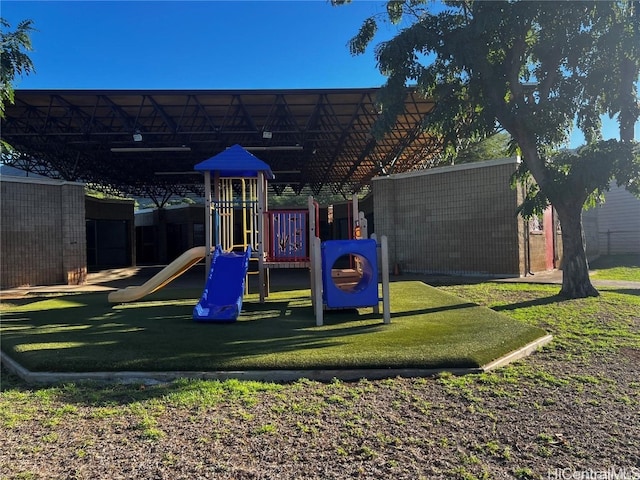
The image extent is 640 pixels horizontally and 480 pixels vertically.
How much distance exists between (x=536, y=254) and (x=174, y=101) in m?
13.8

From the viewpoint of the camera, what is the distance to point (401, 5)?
10148mm

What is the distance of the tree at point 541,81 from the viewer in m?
8.75

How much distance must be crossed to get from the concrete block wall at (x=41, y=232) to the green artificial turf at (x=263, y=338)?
20.8ft

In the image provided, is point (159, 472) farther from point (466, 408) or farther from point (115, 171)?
point (115, 171)

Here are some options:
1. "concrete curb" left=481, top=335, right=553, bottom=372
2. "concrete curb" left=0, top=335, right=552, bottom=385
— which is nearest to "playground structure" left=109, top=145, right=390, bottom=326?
"concrete curb" left=481, top=335, right=553, bottom=372

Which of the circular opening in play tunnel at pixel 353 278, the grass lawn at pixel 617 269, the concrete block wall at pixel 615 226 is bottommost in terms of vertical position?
the grass lawn at pixel 617 269

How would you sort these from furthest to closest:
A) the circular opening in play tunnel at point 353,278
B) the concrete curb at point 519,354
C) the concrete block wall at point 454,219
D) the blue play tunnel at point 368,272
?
1. the concrete block wall at point 454,219
2. the circular opening in play tunnel at point 353,278
3. the blue play tunnel at point 368,272
4. the concrete curb at point 519,354

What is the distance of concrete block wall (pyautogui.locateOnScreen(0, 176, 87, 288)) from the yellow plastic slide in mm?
7244

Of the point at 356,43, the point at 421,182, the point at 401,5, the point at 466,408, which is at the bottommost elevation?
the point at 466,408

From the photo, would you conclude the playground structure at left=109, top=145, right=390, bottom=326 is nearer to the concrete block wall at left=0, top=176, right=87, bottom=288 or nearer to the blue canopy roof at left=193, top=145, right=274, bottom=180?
the blue canopy roof at left=193, top=145, right=274, bottom=180

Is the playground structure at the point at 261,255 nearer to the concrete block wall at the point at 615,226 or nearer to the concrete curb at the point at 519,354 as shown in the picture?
the concrete curb at the point at 519,354

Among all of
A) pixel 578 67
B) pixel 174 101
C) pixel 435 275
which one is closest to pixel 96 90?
pixel 174 101

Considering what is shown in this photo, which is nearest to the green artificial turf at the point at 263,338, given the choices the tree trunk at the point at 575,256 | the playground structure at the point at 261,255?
the playground structure at the point at 261,255

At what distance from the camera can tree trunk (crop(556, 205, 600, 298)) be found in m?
9.73
